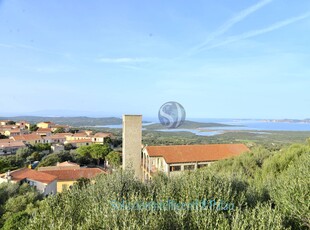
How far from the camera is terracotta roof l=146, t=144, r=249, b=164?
23947 mm

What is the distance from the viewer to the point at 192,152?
82.8ft

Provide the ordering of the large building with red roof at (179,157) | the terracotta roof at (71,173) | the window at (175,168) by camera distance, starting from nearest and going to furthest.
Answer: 1. the window at (175,168)
2. the large building with red roof at (179,157)
3. the terracotta roof at (71,173)

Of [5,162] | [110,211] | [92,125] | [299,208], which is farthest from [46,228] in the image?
[92,125]

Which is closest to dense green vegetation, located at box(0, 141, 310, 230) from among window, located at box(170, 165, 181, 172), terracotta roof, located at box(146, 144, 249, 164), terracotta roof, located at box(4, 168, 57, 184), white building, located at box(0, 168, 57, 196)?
window, located at box(170, 165, 181, 172)

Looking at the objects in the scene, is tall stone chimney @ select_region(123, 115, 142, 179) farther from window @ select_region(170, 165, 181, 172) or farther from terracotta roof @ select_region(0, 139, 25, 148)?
terracotta roof @ select_region(0, 139, 25, 148)

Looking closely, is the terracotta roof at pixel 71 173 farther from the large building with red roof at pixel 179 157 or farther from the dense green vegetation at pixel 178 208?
the dense green vegetation at pixel 178 208

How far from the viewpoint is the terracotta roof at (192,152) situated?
78.6ft

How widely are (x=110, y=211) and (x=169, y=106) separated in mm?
10205

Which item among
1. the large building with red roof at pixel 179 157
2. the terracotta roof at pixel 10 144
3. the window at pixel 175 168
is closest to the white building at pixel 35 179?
the large building with red roof at pixel 179 157

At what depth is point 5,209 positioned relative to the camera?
17266mm

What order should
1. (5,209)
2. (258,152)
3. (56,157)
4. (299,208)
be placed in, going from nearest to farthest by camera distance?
1. (299,208)
2. (5,209)
3. (258,152)
4. (56,157)

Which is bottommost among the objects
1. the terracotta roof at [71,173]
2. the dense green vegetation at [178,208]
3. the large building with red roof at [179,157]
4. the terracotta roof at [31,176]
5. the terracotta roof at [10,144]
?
the terracotta roof at [71,173]


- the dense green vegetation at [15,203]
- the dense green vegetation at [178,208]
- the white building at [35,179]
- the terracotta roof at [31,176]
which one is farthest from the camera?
the terracotta roof at [31,176]

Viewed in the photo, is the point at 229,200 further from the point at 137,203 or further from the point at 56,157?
the point at 56,157
